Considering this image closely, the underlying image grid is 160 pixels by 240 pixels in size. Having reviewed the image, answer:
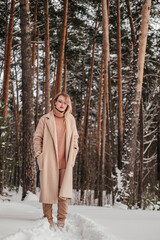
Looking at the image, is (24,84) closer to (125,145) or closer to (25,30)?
(25,30)

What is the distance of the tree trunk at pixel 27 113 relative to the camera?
810 cm

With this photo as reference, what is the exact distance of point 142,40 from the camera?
24.5ft

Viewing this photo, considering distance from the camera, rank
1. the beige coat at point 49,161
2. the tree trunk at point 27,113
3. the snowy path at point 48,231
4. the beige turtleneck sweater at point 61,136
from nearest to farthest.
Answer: the snowy path at point 48,231 → the beige coat at point 49,161 → the beige turtleneck sweater at point 61,136 → the tree trunk at point 27,113

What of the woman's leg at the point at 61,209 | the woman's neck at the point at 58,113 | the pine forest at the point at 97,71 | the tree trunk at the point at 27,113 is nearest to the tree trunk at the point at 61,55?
the pine forest at the point at 97,71

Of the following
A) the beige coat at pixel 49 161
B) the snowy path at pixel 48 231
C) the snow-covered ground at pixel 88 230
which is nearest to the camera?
the snowy path at pixel 48 231

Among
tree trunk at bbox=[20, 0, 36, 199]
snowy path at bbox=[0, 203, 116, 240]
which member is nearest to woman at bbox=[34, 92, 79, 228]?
snowy path at bbox=[0, 203, 116, 240]

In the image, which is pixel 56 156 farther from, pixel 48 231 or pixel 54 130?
pixel 48 231

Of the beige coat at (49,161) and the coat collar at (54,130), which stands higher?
the coat collar at (54,130)

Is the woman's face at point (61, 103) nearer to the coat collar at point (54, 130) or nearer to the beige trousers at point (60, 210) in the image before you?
the coat collar at point (54, 130)

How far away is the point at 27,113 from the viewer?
8.26 m

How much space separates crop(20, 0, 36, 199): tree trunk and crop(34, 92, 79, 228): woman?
4.16 m

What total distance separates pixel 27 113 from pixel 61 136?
14.3 ft

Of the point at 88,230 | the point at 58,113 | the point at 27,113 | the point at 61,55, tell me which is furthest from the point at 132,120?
the point at 61,55

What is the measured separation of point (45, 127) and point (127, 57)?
1269 centimetres
